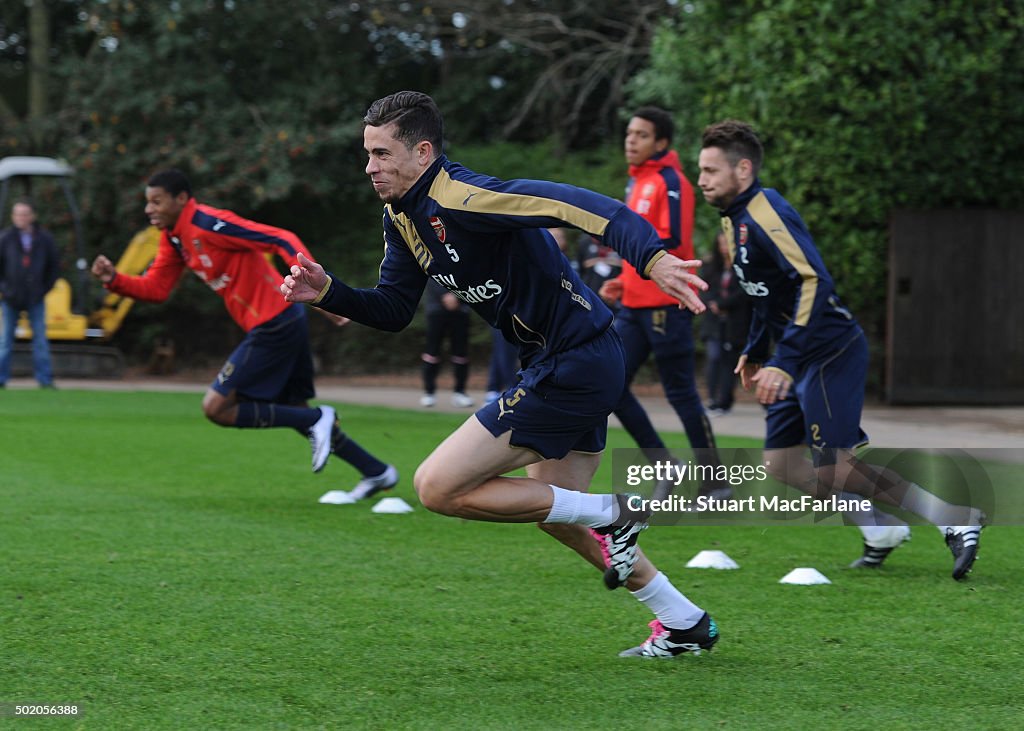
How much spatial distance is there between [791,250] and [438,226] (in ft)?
6.51

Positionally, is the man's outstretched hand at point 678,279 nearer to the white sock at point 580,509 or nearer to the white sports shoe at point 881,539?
the white sock at point 580,509

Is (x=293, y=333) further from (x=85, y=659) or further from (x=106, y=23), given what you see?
(x=106, y=23)

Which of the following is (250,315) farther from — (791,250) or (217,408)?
(791,250)

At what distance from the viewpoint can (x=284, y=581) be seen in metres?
5.77

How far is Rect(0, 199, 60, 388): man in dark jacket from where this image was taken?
15422 millimetres

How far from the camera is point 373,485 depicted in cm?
805

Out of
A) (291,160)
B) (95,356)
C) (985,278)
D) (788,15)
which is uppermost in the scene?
(788,15)

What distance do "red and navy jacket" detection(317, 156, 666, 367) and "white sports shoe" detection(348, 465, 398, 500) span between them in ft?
11.0

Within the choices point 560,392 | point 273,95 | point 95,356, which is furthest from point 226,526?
point 273,95

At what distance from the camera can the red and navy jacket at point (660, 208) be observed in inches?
311

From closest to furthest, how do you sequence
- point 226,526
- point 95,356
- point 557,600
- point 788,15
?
point 557,600
point 226,526
point 788,15
point 95,356

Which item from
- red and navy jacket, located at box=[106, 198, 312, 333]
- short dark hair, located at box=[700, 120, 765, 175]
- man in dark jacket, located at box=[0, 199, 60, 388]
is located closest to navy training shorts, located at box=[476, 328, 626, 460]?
short dark hair, located at box=[700, 120, 765, 175]

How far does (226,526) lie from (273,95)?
15.1 metres

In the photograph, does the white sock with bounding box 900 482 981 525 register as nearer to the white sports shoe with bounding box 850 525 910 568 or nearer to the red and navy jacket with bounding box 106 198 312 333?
the white sports shoe with bounding box 850 525 910 568
